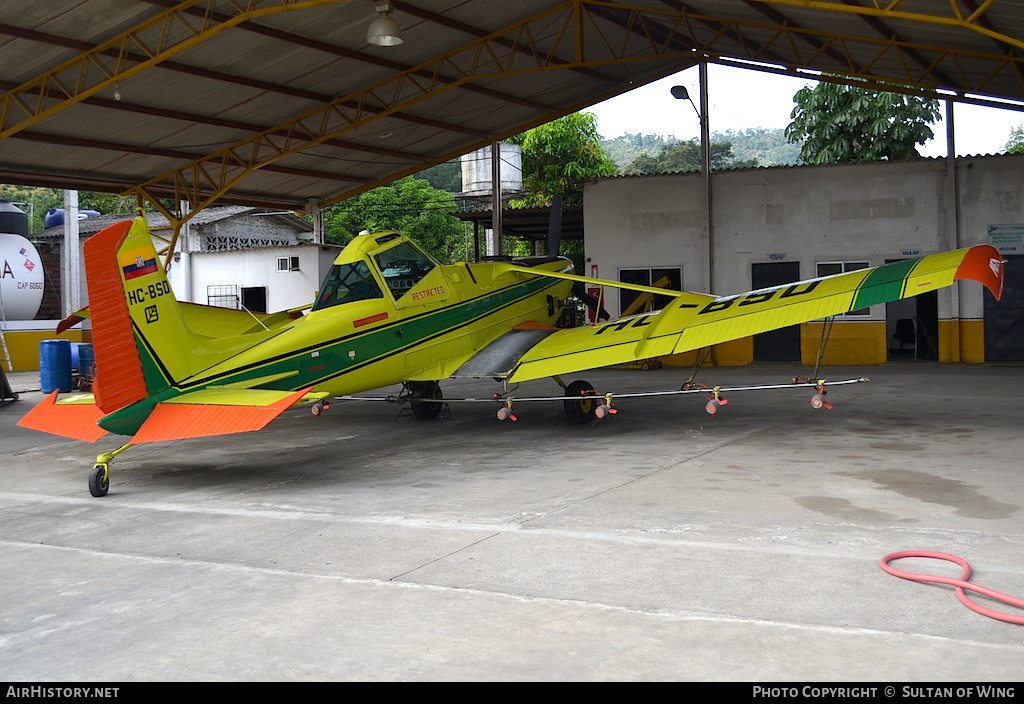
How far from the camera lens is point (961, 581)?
4.72 meters

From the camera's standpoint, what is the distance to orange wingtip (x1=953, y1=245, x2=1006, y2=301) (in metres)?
9.12

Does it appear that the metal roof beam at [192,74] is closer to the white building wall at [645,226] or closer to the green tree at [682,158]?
the white building wall at [645,226]

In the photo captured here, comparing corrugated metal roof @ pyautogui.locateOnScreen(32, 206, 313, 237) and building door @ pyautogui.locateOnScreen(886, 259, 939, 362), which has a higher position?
corrugated metal roof @ pyautogui.locateOnScreen(32, 206, 313, 237)

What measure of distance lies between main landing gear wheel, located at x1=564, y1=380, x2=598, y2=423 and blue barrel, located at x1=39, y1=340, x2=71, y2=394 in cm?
1197

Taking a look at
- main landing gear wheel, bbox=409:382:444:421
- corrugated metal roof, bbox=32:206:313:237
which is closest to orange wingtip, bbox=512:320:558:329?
main landing gear wheel, bbox=409:382:444:421

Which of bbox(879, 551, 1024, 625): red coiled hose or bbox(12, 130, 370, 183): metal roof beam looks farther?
bbox(12, 130, 370, 183): metal roof beam

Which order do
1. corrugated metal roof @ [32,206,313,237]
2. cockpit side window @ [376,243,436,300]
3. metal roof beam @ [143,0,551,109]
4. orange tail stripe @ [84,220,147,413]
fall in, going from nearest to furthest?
orange tail stripe @ [84,220,147,413], cockpit side window @ [376,243,436,300], metal roof beam @ [143,0,551,109], corrugated metal roof @ [32,206,313,237]

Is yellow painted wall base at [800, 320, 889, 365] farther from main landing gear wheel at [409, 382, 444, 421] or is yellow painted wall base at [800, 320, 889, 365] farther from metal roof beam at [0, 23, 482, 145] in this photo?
main landing gear wheel at [409, 382, 444, 421]

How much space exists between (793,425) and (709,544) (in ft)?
21.1

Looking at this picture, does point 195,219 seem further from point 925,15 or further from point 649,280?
point 925,15

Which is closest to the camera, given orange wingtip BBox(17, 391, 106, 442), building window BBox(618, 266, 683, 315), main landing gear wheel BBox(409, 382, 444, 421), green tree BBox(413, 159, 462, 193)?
orange wingtip BBox(17, 391, 106, 442)

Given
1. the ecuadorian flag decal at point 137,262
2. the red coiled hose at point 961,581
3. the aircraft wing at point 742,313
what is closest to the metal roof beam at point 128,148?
the ecuadorian flag decal at point 137,262

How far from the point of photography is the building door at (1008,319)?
2053cm

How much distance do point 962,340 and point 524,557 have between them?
741 inches
